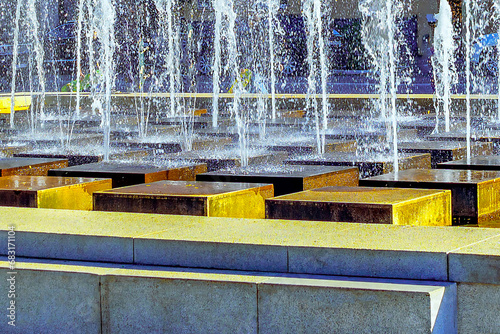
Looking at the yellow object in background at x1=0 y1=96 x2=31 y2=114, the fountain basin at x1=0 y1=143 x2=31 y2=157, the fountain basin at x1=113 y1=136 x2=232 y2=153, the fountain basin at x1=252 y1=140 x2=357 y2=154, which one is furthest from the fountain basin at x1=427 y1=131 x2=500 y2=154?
the yellow object in background at x1=0 y1=96 x2=31 y2=114

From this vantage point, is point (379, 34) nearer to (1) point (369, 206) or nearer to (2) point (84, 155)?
(2) point (84, 155)

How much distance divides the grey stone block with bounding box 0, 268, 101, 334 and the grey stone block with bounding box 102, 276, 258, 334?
0.07m

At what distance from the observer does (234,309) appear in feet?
11.9

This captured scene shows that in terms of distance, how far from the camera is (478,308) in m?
3.46

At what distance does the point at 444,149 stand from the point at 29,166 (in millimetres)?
3366

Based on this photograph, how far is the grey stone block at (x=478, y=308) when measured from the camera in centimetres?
341

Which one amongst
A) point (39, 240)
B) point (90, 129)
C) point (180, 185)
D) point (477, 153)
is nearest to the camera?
point (39, 240)

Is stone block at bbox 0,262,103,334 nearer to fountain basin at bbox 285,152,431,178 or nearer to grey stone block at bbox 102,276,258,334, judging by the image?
grey stone block at bbox 102,276,258,334

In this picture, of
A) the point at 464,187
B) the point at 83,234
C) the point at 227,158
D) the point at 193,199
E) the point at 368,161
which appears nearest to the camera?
the point at 83,234

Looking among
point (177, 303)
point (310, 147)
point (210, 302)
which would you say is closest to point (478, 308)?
point (210, 302)

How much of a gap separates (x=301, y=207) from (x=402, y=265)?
4.40ft

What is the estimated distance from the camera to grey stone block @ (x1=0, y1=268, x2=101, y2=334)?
12.5 feet

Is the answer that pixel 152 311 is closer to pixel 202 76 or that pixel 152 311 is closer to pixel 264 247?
pixel 264 247

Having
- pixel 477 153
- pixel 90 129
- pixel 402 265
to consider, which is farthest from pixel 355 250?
pixel 90 129
